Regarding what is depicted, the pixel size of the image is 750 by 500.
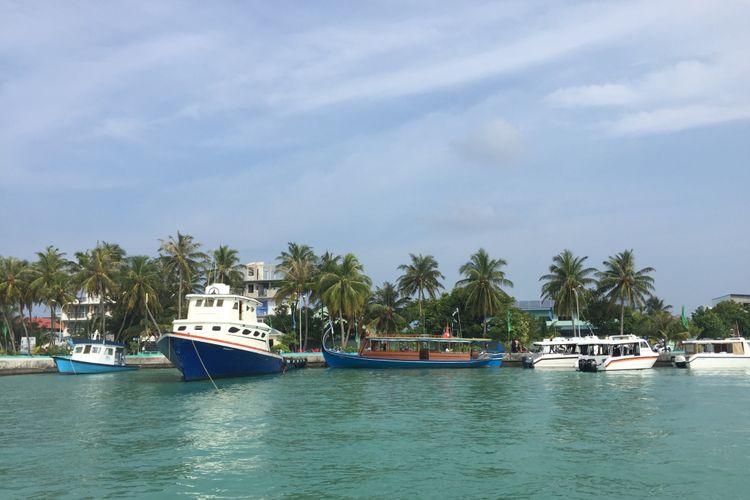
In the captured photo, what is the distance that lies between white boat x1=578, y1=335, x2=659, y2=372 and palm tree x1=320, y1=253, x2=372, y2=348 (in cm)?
2535

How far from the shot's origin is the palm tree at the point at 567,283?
75.9 m

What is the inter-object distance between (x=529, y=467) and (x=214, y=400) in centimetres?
1974

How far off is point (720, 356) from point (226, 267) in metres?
55.3

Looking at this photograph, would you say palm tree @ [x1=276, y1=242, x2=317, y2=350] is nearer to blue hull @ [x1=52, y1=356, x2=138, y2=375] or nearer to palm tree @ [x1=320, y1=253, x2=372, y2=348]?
palm tree @ [x1=320, y1=253, x2=372, y2=348]

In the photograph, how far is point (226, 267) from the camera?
267 feet

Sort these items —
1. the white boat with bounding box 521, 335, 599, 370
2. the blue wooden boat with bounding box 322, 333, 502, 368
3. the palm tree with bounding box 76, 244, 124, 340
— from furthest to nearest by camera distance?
the palm tree with bounding box 76, 244, 124, 340 < the blue wooden boat with bounding box 322, 333, 502, 368 < the white boat with bounding box 521, 335, 599, 370

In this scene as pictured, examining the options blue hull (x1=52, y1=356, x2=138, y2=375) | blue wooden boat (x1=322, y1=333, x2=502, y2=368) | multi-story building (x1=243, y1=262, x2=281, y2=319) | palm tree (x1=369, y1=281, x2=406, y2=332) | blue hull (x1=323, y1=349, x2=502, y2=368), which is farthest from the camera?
multi-story building (x1=243, y1=262, x2=281, y2=319)

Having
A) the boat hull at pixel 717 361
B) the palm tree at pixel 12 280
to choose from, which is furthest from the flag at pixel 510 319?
the palm tree at pixel 12 280

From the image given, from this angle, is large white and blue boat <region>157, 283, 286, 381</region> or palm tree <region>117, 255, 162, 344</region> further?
palm tree <region>117, 255, 162, 344</region>

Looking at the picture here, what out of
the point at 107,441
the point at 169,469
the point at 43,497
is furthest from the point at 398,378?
the point at 43,497

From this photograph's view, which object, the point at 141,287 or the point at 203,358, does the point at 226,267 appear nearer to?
the point at 141,287

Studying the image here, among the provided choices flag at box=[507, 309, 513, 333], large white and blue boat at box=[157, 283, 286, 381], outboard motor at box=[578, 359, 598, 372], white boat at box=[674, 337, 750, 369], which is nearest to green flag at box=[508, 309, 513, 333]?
flag at box=[507, 309, 513, 333]

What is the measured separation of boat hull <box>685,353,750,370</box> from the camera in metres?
54.8

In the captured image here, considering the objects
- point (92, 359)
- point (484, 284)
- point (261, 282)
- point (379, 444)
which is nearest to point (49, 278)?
point (92, 359)
